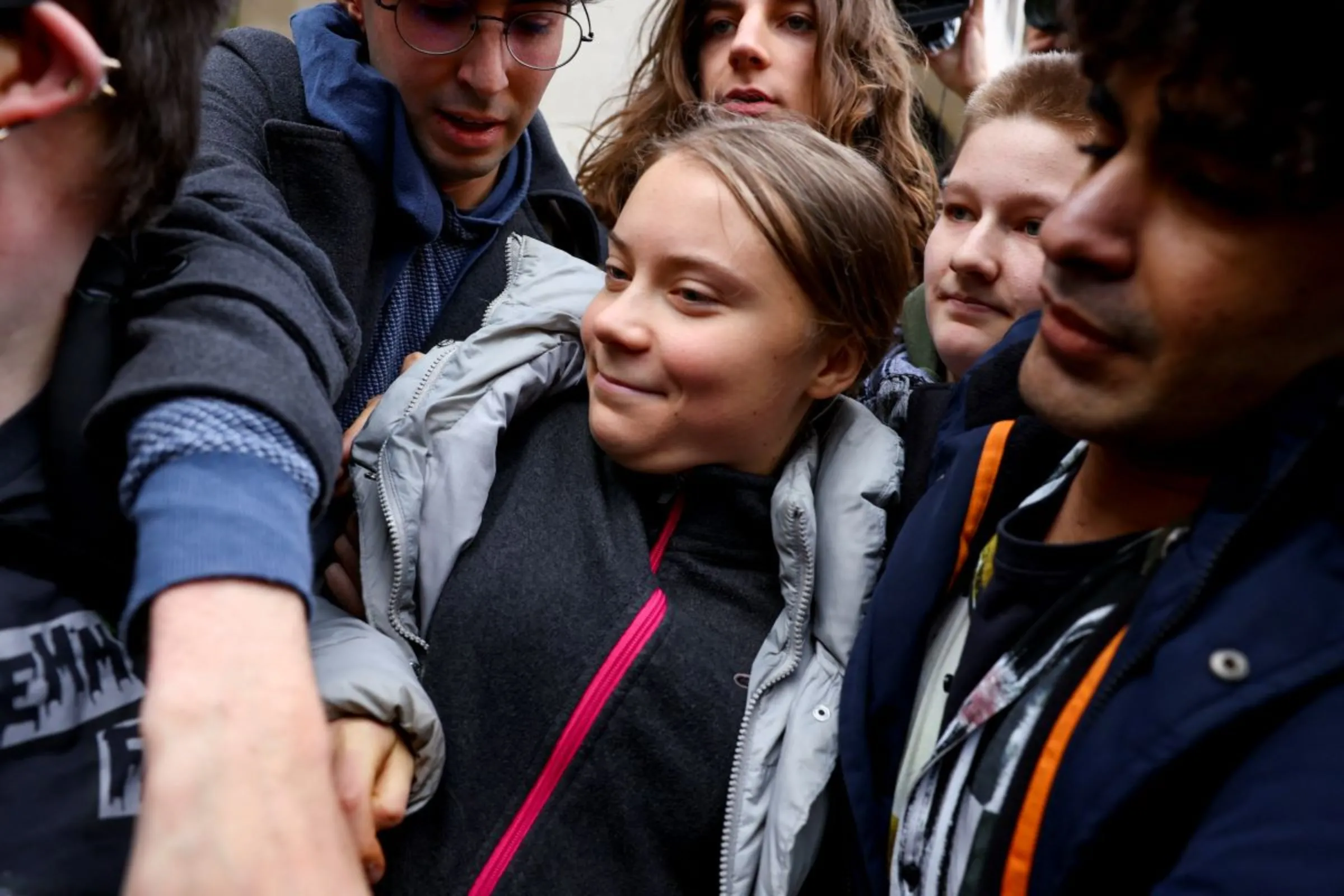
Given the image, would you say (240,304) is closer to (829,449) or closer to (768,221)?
(768,221)

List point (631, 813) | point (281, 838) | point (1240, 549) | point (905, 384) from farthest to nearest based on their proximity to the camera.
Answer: point (905, 384) < point (631, 813) < point (1240, 549) < point (281, 838)

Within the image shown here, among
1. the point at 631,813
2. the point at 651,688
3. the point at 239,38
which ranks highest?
the point at 239,38

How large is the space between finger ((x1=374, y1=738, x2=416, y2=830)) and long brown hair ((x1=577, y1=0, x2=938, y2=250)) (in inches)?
48.6

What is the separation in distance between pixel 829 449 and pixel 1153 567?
0.56 metres

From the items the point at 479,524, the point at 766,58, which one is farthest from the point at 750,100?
the point at 479,524

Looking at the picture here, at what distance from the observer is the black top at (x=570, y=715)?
122cm

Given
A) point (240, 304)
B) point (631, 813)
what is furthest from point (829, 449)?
point (240, 304)

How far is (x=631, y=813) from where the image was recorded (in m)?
1.23

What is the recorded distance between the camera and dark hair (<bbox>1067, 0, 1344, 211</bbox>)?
0.78m

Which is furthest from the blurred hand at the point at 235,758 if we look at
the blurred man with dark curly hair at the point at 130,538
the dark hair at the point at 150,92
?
the dark hair at the point at 150,92

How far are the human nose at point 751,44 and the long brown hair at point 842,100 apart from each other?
0.36 feet

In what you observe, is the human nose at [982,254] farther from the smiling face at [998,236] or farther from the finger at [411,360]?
the finger at [411,360]

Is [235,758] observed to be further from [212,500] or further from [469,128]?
[469,128]

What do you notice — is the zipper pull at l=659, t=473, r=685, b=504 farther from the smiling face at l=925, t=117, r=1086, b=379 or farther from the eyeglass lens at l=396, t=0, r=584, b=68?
the eyeglass lens at l=396, t=0, r=584, b=68
